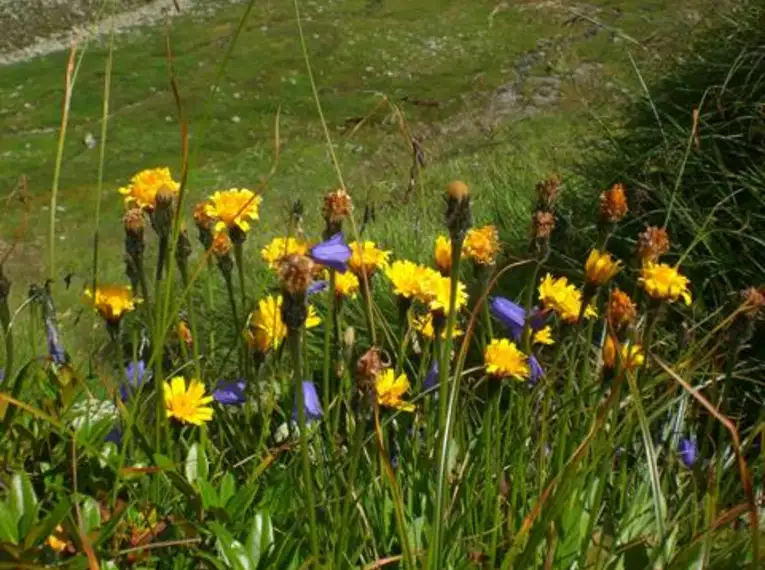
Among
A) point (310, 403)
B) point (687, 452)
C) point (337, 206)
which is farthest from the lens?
point (687, 452)

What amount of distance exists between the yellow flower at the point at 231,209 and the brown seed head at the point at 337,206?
0.72ft

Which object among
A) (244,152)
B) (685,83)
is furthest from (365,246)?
(244,152)

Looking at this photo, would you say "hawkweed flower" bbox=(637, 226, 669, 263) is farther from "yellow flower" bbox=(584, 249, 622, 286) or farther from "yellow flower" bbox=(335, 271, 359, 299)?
"yellow flower" bbox=(335, 271, 359, 299)

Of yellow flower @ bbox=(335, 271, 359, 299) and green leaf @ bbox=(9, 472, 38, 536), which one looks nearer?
green leaf @ bbox=(9, 472, 38, 536)

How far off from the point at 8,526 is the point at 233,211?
0.77m

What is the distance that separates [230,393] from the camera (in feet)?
8.46

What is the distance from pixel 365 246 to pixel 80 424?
752 millimetres

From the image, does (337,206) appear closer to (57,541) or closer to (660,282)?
(660,282)

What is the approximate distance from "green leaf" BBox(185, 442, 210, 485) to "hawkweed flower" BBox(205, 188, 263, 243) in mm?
444

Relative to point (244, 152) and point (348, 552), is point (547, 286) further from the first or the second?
point (244, 152)

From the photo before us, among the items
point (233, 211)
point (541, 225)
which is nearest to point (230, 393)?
point (233, 211)

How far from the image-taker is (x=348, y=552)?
2293mm

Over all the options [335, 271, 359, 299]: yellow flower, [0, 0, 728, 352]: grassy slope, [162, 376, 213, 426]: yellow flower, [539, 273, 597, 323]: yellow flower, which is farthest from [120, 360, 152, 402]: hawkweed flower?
[0, 0, 728, 352]: grassy slope

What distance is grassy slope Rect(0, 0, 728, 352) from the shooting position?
79.5ft
